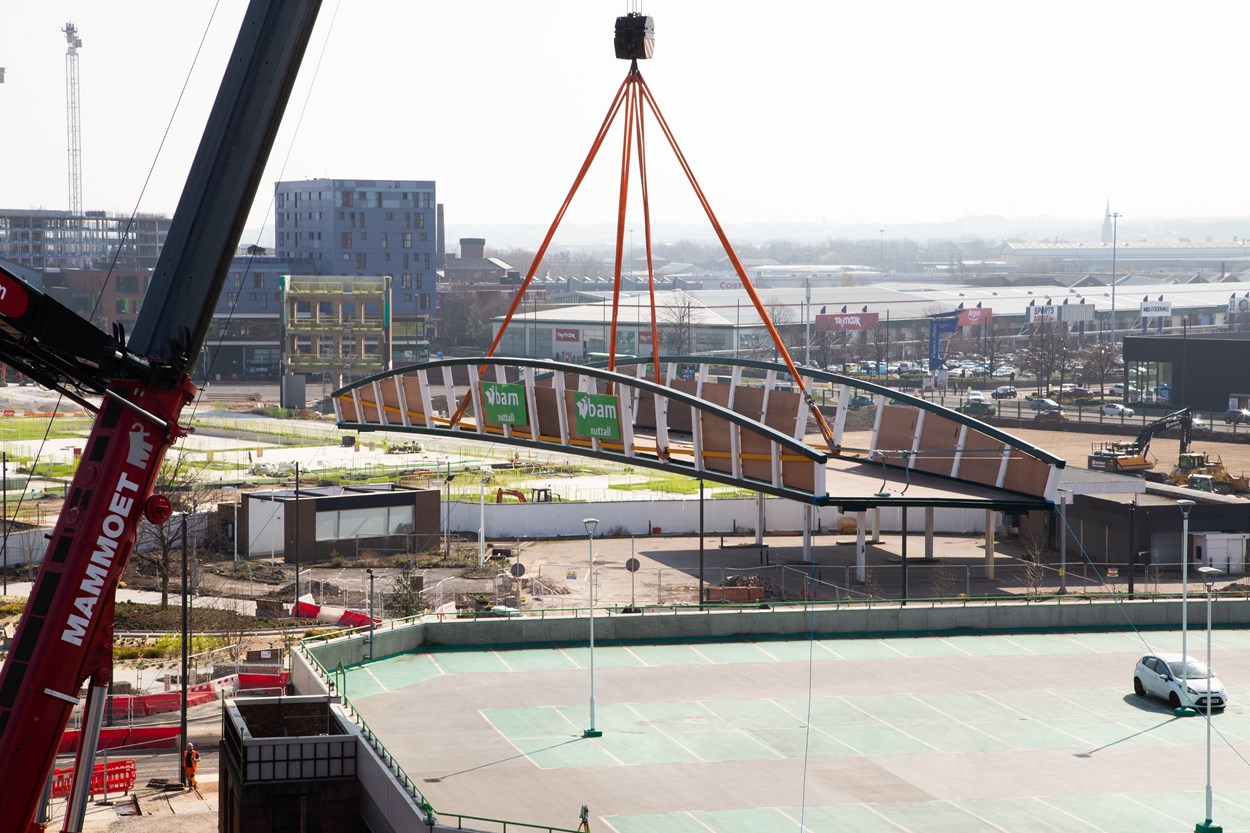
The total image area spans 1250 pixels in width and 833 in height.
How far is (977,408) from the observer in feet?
288

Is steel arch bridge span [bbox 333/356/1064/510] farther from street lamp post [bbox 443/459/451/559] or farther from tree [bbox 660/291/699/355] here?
tree [bbox 660/291/699/355]

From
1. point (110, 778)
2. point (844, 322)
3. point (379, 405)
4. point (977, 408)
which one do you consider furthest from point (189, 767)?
point (844, 322)

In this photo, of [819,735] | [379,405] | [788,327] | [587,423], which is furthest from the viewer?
[788,327]

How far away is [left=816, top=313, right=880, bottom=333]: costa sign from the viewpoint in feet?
403

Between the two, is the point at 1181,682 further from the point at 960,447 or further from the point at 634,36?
the point at 960,447

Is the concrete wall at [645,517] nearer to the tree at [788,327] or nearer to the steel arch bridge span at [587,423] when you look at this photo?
the steel arch bridge span at [587,423]

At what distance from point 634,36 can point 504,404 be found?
11240mm

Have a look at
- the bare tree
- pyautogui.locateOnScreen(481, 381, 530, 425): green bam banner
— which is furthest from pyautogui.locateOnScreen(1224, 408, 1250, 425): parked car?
pyautogui.locateOnScreen(481, 381, 530, 425): green bam banner

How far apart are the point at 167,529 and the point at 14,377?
71109 millimetres

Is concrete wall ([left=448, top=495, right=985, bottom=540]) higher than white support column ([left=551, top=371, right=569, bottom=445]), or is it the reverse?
white support column ([left=551, top=371, right=569, bottom=445])

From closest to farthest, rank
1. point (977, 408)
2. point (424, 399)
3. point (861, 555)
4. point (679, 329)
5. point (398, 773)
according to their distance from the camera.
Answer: point (398, 773)
point (424, 399)
point (861, 555)
point (977, 408)
point (679, 329)

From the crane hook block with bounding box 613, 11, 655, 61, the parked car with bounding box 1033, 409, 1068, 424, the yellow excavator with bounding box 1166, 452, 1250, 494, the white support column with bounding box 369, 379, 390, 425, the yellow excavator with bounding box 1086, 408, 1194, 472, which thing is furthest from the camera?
the parked car with bounding box 1033, 409, 1068, 424

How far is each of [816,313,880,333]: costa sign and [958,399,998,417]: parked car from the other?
1313 inches

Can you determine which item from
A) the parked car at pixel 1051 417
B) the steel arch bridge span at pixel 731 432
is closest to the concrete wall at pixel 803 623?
the steel arch bridge span at pixel 731 432
